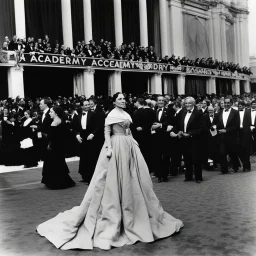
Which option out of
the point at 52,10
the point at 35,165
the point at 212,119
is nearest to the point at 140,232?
the point at 212,119

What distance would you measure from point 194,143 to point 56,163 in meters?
3.02

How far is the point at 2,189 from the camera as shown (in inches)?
358

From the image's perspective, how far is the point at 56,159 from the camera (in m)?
9.12

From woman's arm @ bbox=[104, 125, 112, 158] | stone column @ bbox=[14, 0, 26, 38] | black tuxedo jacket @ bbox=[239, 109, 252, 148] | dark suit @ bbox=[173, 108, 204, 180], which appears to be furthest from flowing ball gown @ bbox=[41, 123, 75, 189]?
stone column @ bbox=[14, 0, 26, 38]

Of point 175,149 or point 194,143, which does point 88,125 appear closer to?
point 175,149

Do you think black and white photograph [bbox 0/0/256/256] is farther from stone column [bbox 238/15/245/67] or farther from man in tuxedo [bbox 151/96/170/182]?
stone column [bbox 238/15/245/67]

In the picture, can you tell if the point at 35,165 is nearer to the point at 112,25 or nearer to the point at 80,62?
the point at 80,62

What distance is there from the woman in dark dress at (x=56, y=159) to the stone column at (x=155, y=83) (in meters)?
24.3

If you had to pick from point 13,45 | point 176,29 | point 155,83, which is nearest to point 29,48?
point 13,45

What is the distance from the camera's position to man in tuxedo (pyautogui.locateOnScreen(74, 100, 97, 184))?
977cm

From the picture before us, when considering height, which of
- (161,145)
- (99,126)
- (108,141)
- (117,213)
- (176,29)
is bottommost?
(117,213)

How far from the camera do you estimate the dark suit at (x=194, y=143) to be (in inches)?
364

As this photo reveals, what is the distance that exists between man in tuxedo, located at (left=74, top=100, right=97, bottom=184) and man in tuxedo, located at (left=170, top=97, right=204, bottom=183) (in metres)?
1.85

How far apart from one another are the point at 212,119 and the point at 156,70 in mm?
21013
